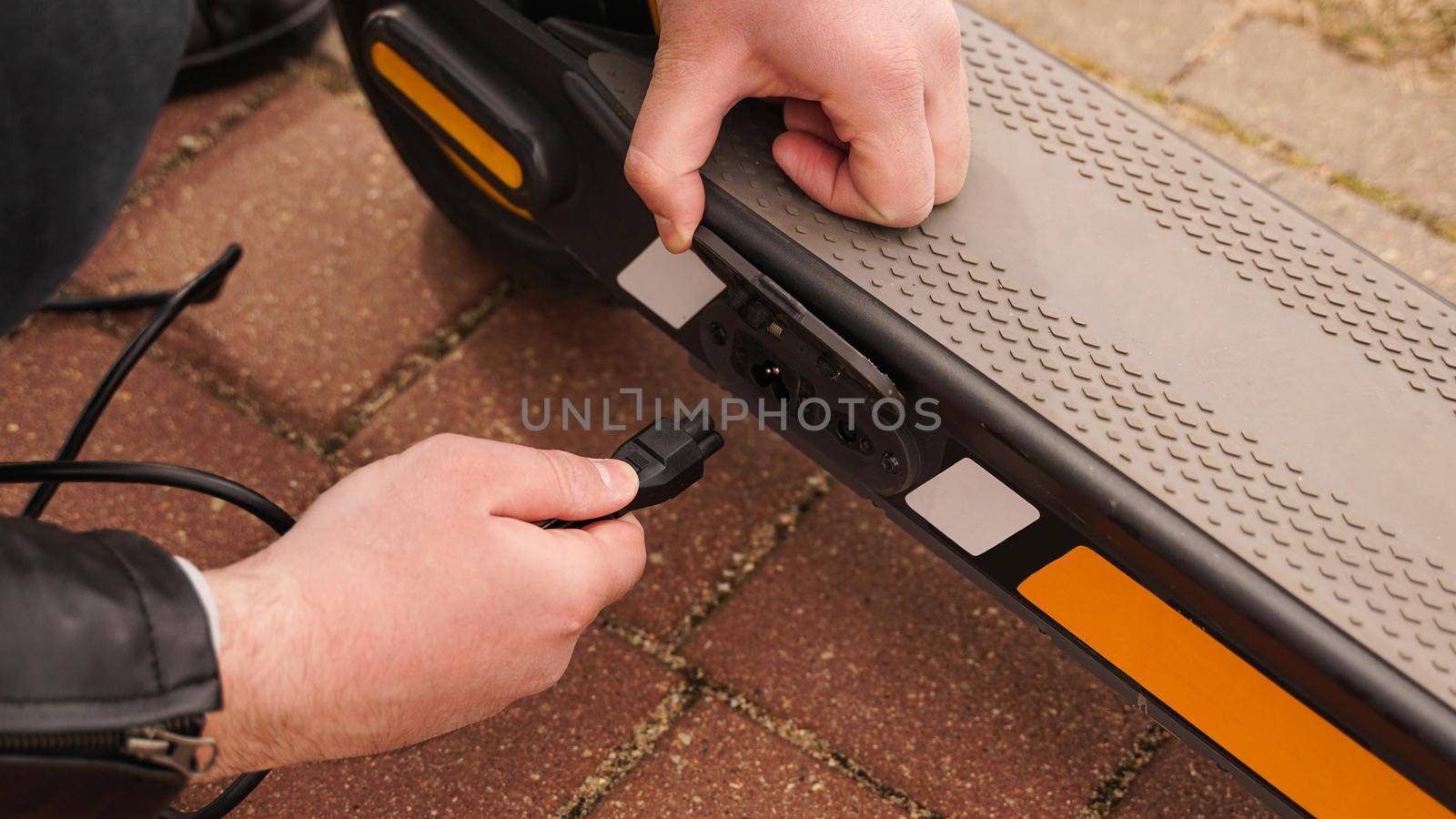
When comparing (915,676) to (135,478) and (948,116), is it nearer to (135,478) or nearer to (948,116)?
(948,116)

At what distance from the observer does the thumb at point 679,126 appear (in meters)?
0.75

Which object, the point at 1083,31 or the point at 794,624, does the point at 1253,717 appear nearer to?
the point at 794,624

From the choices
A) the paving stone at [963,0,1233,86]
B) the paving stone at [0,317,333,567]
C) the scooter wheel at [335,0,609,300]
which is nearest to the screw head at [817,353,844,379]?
the scooter wheel at [335,0,609,300]

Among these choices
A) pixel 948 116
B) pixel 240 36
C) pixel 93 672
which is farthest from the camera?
pixel 240 36

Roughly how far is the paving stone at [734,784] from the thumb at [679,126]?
0.37 meters

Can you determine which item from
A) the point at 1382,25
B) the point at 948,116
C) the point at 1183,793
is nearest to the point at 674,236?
the point at 948,116

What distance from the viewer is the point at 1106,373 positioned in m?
0.71

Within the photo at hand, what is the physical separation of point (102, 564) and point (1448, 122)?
1425 millimetres

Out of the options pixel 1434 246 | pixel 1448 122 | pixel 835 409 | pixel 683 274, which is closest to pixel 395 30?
pixel 683 274

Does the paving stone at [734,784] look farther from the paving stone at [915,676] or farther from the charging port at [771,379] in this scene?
the charging port at [771,379]

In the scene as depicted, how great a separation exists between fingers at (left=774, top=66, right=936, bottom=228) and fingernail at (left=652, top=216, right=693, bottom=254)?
3.5 inches

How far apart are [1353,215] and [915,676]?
75cm

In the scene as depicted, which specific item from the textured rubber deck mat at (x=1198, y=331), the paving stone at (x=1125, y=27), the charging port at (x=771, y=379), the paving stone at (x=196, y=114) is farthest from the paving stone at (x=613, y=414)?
the paving stone at (x=1125, y=27)

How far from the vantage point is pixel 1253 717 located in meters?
0.66
